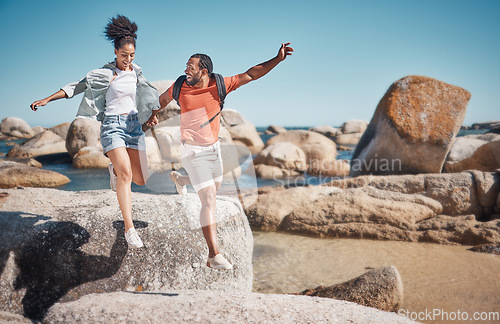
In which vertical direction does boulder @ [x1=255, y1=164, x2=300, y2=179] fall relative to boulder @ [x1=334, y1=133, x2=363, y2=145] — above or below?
below

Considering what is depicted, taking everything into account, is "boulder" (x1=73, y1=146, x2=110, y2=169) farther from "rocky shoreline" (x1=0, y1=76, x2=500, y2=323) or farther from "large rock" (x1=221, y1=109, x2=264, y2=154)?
"large rock" (x1=221, y1=109, x2=264, y2=154)

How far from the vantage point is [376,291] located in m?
4.25

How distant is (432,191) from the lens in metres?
7.52

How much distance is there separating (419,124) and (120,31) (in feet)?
25.5

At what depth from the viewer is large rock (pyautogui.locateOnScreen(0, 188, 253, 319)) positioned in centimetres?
345

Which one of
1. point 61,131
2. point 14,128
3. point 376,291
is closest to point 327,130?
point 61,131

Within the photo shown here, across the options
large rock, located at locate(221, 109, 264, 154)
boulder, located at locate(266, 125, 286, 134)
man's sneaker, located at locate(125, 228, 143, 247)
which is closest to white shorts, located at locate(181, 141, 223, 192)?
man's sneaker, located at locate(125, 228, 143, 247)

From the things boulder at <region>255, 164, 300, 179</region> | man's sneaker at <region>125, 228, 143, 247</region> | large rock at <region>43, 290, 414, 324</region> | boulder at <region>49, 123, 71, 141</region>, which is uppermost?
man's sneaker at <region>125, 228, 143, 247</region>

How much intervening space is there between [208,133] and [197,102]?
231mm

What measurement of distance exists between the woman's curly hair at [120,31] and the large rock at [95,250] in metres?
1.90

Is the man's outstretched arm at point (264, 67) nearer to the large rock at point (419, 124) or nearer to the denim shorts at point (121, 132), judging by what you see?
the denim shorts at point (121, 132)

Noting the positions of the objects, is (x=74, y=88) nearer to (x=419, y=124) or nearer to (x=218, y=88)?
(x=218, y=88)

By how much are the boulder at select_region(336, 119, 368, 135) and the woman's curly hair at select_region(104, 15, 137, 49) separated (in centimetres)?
3534

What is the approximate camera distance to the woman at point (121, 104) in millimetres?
2713
